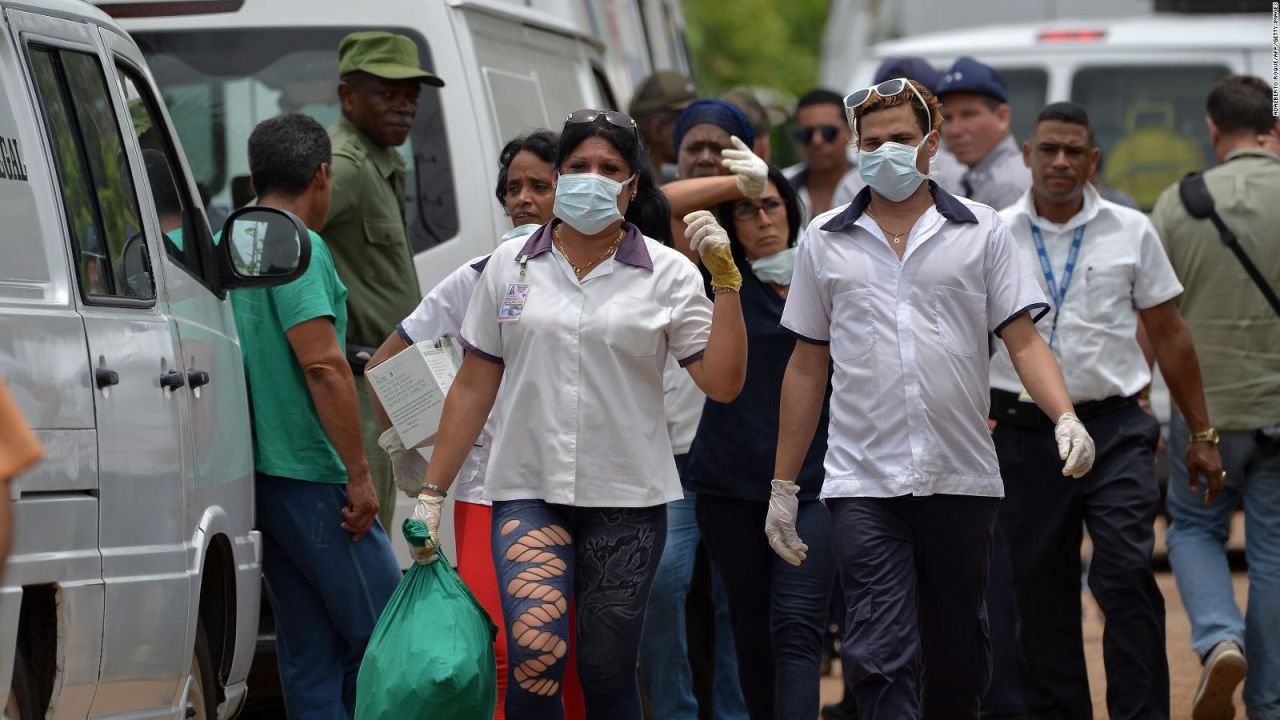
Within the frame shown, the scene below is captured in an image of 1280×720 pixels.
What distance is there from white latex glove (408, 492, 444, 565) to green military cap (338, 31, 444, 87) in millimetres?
1961

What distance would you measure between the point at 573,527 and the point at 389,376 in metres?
0.93

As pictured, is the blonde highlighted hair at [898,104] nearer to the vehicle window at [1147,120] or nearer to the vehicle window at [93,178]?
the vehicle window at [93,178]

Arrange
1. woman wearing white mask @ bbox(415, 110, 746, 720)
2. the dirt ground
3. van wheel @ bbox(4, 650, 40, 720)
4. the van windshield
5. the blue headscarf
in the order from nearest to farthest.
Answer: van wheel @ bbox(4, 650, 40, 720)
woman wearing white mask @ bbox(415, 110, 746, 720)
the blue headscarf
the van windshield
the dirt ground

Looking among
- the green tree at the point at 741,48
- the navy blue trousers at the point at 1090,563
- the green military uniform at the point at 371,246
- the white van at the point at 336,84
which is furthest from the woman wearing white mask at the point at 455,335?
the green tree at the point at 741,48

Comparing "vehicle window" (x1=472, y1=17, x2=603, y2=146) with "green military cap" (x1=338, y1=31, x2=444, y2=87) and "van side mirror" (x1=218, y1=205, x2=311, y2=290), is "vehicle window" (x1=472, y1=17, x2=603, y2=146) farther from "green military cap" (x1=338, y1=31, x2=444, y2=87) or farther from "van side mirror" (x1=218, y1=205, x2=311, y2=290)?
"van side mirror" (x1=218, y1=205, x2=311, y2=290)

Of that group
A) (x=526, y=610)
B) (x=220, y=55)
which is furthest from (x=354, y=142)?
(x=526, y=610)

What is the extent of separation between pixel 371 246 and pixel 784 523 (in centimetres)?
193

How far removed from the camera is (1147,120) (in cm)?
1201

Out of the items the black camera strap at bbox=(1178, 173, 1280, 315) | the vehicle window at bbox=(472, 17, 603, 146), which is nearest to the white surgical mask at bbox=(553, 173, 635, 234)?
the vehicle window at bbox=(472, 17, 603, 146)

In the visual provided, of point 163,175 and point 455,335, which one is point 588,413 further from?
point 163,175

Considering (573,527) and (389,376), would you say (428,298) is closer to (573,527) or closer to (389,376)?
(389,376)

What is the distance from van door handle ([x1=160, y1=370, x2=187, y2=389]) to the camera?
512 cm

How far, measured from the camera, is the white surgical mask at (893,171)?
5629 mm

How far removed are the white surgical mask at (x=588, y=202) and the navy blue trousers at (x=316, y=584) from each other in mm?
1344
